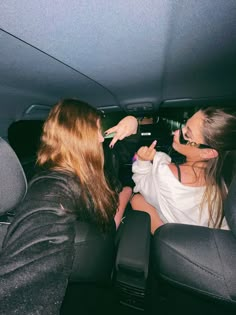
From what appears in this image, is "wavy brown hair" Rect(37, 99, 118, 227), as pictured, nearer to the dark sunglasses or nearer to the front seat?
the front seat

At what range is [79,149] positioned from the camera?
3.98 feet

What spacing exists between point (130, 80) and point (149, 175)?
0.80m

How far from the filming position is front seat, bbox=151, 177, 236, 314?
813mm

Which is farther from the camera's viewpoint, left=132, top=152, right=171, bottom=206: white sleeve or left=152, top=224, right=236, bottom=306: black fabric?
left=132, top=152, right=171, bottom=206: white sleeve

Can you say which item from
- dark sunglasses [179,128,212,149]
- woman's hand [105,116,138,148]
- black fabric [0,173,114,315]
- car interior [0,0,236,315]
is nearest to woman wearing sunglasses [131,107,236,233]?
dark sunglasses [179,128,212,149]

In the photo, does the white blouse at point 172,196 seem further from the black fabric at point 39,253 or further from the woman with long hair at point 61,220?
the black fabric at point 39,253

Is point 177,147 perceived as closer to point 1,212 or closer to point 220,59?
point 220,59

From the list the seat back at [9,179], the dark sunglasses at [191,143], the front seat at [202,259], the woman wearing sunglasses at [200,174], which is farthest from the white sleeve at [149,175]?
the seat back at [9,179]

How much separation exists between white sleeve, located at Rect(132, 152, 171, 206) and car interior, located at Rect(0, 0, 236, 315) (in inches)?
8.1

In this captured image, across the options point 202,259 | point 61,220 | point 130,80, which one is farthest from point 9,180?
point 130,80

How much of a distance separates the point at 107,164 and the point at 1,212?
1.17 m

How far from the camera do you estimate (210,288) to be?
0.83 m

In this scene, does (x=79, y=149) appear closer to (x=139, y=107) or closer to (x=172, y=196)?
(x=172, y=196)

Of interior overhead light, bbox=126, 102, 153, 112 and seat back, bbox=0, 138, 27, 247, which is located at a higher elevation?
interior overhead light, bbox=126, 102, 153, 112
